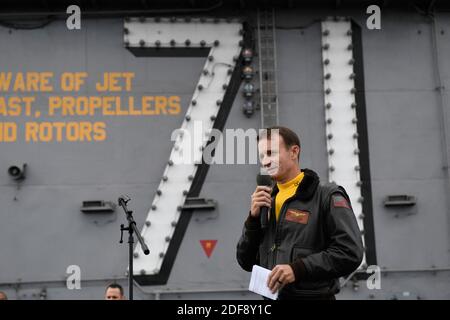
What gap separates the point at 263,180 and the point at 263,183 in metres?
0.02

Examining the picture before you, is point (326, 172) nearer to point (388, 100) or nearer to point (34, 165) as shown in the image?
point (388, 100)

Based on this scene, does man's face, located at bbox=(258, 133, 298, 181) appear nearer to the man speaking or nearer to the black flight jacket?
the man speaking

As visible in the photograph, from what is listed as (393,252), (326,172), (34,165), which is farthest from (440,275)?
(34,165)

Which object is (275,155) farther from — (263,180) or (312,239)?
(312,239)

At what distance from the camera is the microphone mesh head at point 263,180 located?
2834 mm

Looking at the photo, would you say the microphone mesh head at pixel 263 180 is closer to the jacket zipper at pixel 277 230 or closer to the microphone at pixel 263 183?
the microphone at pixel 263 183

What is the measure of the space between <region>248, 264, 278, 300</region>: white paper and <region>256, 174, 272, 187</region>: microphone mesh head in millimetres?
404

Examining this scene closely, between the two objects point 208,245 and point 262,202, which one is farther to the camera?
point 208,245

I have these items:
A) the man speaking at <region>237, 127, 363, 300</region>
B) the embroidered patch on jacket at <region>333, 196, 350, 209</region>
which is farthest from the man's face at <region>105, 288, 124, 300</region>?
the embroidered patch on jacket at <region>333, 196, 350, 209</region>

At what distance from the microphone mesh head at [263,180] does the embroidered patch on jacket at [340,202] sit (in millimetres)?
333

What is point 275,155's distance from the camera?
2805 millimetres

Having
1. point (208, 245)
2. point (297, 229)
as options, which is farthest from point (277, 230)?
point (208, 245)

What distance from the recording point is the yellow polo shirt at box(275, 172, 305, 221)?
284 cm

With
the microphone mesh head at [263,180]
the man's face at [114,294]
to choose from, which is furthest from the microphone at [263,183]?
the man's face at [114,294]
